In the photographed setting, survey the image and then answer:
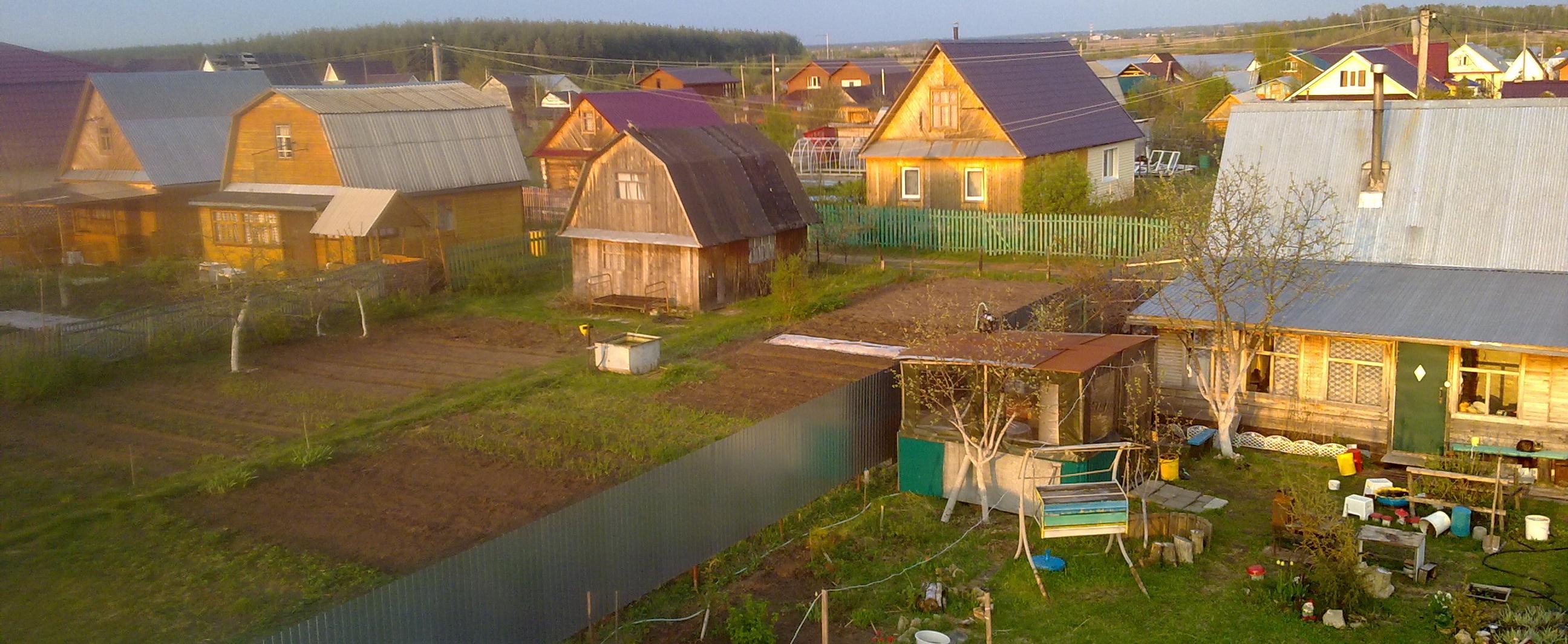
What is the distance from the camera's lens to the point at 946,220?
34.2 m

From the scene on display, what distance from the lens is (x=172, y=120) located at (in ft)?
126

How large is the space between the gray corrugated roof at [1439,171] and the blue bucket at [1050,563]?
9.35m

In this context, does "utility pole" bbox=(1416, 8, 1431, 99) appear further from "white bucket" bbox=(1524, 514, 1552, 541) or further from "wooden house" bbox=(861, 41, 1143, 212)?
"white bucket" bbox=(1524, 514, 1552, 541)

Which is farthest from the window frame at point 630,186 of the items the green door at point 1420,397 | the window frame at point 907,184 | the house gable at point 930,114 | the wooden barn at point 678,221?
the green door at point 1420,397

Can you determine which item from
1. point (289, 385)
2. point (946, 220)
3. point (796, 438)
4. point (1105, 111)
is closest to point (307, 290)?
point (289, 385)

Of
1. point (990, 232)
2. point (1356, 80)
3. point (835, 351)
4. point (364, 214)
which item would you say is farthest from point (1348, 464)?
point (1356, 80)

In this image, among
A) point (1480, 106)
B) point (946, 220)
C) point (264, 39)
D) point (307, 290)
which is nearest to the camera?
point (1480, 106)

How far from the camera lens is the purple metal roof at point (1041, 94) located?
119ft

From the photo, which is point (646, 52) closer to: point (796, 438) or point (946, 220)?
point (946, 220)

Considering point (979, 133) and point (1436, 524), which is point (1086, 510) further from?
point (979, 133)

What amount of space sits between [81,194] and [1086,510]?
3428 centimetres

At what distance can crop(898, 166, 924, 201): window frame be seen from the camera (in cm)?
3741

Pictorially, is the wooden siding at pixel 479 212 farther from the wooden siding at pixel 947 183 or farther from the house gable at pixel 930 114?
the house gable at pixel 930 114

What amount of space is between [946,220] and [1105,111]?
9949mm
